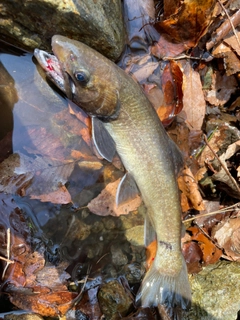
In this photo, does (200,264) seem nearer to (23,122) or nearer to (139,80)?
(139,80)

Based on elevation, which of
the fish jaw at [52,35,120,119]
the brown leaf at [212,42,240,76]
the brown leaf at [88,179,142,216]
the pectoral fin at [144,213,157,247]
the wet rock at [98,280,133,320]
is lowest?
the wet rock at [98,280,133,320]

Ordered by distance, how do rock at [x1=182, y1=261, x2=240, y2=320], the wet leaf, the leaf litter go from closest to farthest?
1. the wet leaf
2. the leaf litter
3. rock at [x1=182, y1=261, x2=240, y2=320]

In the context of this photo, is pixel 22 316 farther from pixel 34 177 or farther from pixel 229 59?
pixel 229 59

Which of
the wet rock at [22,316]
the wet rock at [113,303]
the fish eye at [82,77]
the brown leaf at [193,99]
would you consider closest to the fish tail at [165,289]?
the wet rock at [113,303]

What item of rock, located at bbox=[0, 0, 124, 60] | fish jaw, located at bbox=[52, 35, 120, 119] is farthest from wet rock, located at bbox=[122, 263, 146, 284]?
rock, located at bbox=[0, 0, 124, 60]

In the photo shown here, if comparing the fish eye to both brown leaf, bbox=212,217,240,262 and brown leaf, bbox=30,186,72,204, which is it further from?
brown leaf, bbox=212,217,240,262

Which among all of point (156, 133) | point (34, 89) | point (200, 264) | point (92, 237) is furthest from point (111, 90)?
point (200, 264)
